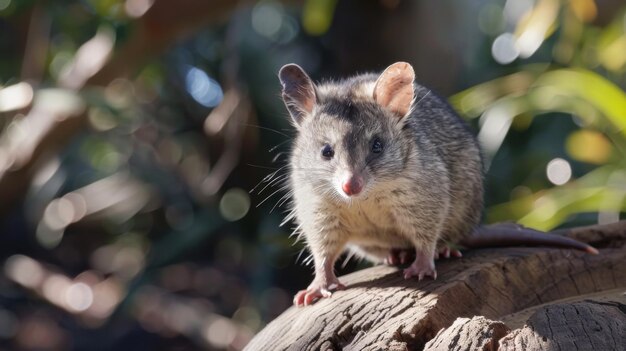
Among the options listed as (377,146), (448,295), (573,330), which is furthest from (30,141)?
(573,330)

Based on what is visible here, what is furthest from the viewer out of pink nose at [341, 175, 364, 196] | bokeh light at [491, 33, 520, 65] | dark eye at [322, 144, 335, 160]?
bokeh light at [491, 33, 520, 65]

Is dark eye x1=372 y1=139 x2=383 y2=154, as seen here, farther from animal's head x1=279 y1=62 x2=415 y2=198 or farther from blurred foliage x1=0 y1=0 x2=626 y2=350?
blurred foliage x1=0 y1=0 x2=626 y2=350

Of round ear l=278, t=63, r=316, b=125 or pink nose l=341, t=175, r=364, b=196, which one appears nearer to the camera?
pink nose l=341, t=175, r=364, b=196

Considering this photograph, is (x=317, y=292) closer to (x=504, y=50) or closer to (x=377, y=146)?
(x=377, y=146)

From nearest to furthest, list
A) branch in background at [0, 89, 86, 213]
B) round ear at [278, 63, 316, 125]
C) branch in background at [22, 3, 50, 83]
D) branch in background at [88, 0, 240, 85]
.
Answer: round ear at [278, 63, 316, 125] < branch in background at [88, 0, 240, 85] < branch in background at [0, 89, 86, 213] < branch in background at [22, 3, 50, 83]

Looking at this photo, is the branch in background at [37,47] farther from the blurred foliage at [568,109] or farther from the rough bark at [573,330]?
the rough bark at [573,330]

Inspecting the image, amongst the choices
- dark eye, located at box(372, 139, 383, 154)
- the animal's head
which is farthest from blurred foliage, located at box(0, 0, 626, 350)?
dark eye, located at box(372, 139, 383, 154)

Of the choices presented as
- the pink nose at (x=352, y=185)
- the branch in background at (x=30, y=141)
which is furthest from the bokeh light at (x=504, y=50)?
the pink nose at (x=352, y=185)

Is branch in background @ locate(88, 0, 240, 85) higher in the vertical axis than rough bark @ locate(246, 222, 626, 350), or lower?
higher

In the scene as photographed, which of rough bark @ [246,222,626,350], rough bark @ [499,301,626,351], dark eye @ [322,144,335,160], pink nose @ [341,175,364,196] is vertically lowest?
rough bark @ [499,301,626,351]
